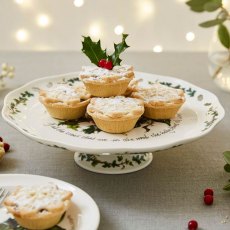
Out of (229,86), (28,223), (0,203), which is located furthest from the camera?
(229,86)

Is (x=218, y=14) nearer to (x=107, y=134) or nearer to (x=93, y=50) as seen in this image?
(x=107, y=134)

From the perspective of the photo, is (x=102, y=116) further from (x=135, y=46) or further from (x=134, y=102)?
(x=135, y=46)

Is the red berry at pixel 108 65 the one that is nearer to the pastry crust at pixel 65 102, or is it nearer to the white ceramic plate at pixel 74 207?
the pastry crust at pixel 65 102

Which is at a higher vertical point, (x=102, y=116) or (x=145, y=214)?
(x=102, y=116)

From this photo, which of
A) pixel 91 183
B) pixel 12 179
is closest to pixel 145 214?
pixel 91 183

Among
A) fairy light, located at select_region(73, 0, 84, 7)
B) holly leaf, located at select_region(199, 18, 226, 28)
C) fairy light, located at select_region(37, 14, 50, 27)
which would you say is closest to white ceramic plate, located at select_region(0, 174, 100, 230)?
holly leaf, located at select_region(199, 18, 226, 28)

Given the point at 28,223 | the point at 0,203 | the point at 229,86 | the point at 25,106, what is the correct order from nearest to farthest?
1. the point at 28,223
2. the point at 0,203
3. the point at 25,106
4. the point at 229,86

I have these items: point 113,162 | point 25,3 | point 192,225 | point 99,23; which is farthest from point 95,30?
point 192,225

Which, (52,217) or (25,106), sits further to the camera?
(25,106)
